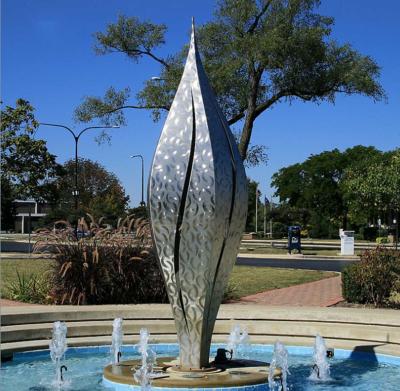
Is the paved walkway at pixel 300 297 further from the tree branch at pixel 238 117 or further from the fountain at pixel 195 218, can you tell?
the tree branch at pixel 238 117

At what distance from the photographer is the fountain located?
7.80 meters

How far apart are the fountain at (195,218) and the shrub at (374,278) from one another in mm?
6582

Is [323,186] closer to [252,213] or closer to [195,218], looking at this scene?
[252,213]

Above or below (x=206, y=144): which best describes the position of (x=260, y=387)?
below

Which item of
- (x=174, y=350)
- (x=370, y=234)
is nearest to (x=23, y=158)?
(x=174, y=350)

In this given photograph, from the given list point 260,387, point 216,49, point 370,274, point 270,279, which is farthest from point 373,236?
point 260,387

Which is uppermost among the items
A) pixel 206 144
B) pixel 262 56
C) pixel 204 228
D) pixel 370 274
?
pixel 262 56

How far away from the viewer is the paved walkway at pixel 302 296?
48.5 feet

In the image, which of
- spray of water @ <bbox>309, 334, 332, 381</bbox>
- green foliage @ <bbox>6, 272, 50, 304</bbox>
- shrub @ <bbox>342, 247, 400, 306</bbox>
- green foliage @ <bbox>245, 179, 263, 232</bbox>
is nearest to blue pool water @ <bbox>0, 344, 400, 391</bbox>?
spray of water @ <bbox>309, 334, 332, 381</bbox>

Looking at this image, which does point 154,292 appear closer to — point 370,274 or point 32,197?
point 370,274

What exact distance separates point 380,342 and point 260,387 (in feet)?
11.0

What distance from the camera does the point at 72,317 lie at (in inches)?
454

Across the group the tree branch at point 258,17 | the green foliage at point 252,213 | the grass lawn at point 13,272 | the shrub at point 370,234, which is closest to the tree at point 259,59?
the tree branch at point 258,17

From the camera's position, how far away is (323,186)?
81.4 meters
